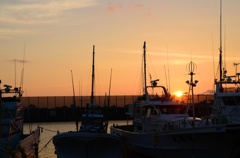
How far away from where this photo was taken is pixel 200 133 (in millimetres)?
28703

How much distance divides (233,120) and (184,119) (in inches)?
205

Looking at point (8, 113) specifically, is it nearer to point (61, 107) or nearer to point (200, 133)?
point (200, 133)

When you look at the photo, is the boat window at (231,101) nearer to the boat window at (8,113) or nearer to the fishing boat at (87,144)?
the fishing boat at (87,144)

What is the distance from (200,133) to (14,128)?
15.0 meters

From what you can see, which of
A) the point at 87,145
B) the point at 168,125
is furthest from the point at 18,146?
the point at 168,125

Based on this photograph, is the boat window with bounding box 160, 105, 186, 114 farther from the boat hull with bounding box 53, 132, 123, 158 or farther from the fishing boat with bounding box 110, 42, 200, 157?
the boat hull with bounding box 53, 132, 123, 158

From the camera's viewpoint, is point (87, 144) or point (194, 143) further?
point (87, 144)

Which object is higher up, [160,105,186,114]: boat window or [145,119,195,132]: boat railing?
[160,105,186,114]: boat window

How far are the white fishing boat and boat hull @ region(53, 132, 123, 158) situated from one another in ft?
10.5

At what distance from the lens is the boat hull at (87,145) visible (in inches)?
1203

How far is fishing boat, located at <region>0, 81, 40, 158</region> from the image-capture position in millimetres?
32719

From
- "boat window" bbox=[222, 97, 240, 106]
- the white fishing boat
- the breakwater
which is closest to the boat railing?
the white fishing boat

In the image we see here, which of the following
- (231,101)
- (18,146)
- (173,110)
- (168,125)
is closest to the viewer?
(231,101)

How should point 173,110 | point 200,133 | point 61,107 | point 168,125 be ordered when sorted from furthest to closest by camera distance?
1. point 61,107
2. point 173,110
3. point 168,125
4. point 200,133
